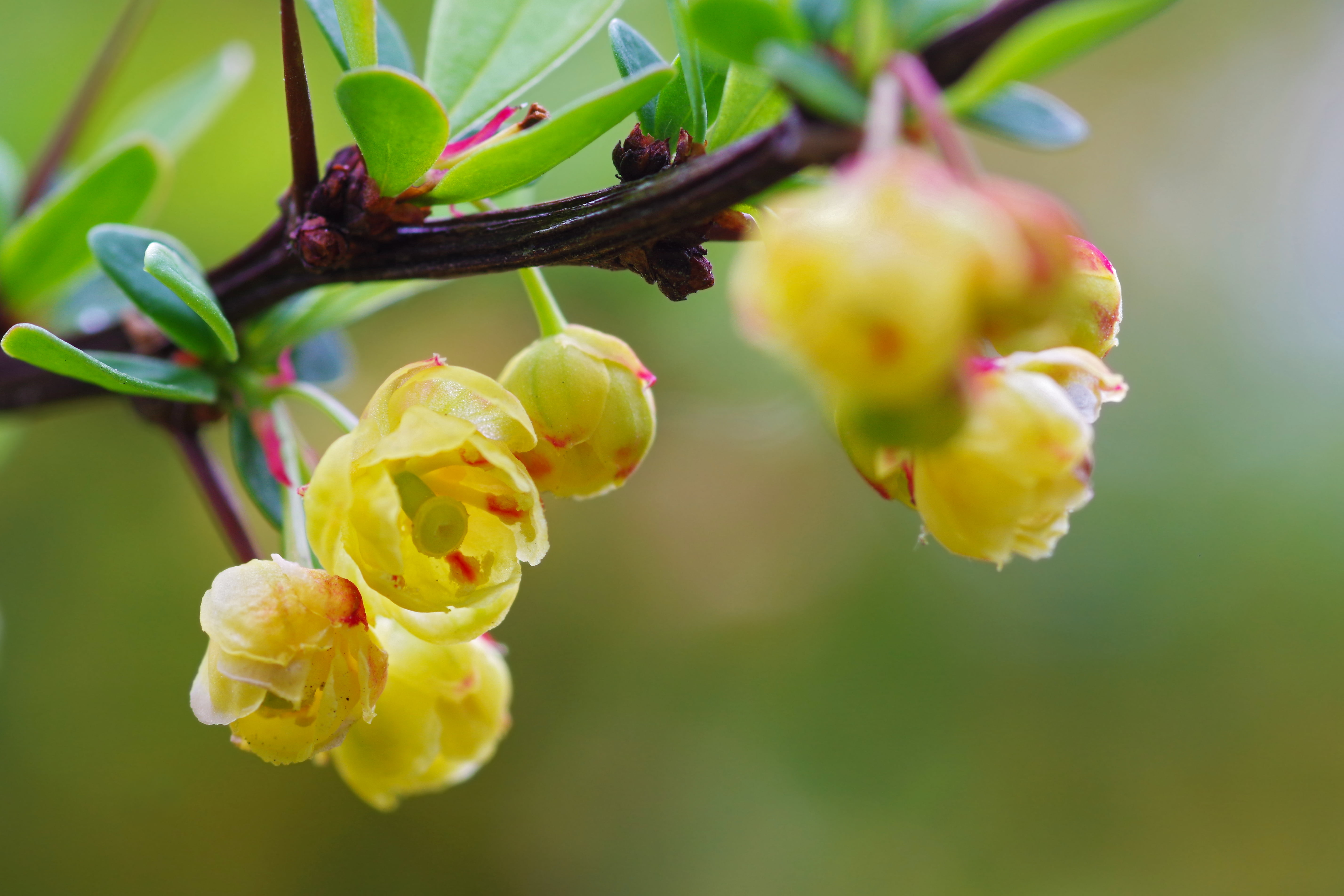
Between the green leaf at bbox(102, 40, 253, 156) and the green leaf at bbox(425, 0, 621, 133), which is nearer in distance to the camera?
the green leaf at bbox(425, 0, 621, 133)

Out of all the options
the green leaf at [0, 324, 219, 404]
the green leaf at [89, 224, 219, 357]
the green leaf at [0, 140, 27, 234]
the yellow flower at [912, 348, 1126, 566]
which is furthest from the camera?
the green leaf at [0, 140, 27, 234]

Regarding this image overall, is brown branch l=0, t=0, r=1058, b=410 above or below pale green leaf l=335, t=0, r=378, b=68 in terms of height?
below

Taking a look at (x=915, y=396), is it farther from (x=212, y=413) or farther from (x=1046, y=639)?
(x=1046, y=639)

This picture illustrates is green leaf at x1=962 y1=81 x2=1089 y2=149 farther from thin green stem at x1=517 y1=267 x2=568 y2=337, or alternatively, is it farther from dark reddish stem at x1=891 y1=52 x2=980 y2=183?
thin green stem at x1=517 y1=267 x2=568 y2=337

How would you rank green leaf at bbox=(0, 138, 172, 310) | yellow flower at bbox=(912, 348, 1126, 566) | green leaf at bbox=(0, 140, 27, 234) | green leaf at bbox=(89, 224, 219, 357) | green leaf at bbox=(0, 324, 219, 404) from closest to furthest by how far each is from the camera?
yellow flower at bbox=(912, 348, 1126, 566) → green leaf at bbox=(0, 324, 219, 404) → green leaf at bbox=(89, 224, 219, 357) → green leaf at bbox=(0, 138, 172, 310) → green leaf at bbox=(0, 140, 27, 234)

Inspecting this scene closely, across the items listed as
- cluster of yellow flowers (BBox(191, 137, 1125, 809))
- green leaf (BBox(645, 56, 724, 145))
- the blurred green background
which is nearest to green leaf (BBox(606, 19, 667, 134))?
green leaf (BBox(645, 56, 724, 145))

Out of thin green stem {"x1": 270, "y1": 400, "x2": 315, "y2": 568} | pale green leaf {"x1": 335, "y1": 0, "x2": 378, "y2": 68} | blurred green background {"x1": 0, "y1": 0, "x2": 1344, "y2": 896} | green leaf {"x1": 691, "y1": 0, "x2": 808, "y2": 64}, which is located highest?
green leaf {"x1": 691, "y1": 0, "x2": 808, "y2": 64}

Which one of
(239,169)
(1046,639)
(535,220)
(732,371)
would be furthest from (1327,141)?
(535,220)
